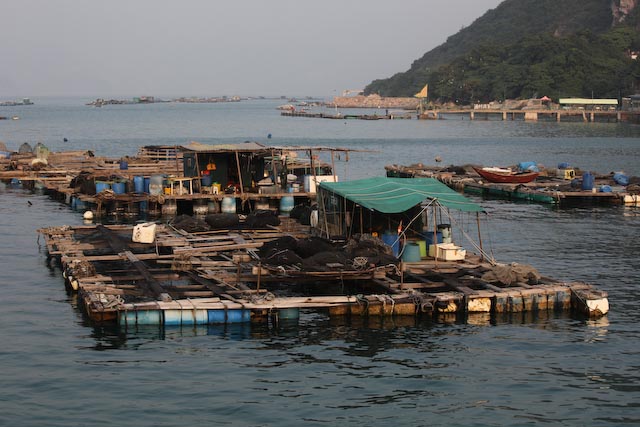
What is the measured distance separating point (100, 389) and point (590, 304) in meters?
13.3

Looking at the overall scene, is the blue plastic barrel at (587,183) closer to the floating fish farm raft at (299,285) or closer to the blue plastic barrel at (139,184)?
the blue plastic barrel at (139,184)

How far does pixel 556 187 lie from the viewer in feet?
181

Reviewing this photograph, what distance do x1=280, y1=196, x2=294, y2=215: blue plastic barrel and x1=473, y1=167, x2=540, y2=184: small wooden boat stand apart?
18.9 metres

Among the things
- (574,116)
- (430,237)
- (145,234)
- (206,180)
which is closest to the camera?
(430,237)

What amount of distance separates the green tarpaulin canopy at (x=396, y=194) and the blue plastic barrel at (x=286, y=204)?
10238mm

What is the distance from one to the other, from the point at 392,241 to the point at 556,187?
28.3 metres

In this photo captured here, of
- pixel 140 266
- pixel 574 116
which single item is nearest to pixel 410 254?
pixel 140 266

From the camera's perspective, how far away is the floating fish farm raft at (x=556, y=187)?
52125mm

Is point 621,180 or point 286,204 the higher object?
point 286,204

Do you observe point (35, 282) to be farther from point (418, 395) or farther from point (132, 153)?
point (132, 153)

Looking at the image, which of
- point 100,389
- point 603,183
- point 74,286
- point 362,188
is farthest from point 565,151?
point 100,389

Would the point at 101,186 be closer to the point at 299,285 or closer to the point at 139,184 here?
the point at 139,184

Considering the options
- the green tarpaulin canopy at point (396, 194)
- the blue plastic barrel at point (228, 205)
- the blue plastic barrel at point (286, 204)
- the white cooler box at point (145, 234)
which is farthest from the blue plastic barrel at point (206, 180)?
the green tarpaulin canopy at point (396, 194)

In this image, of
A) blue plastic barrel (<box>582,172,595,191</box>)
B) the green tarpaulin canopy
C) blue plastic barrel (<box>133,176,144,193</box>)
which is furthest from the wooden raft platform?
blue plastic barrel (<box>582,172,595,191</box>)
